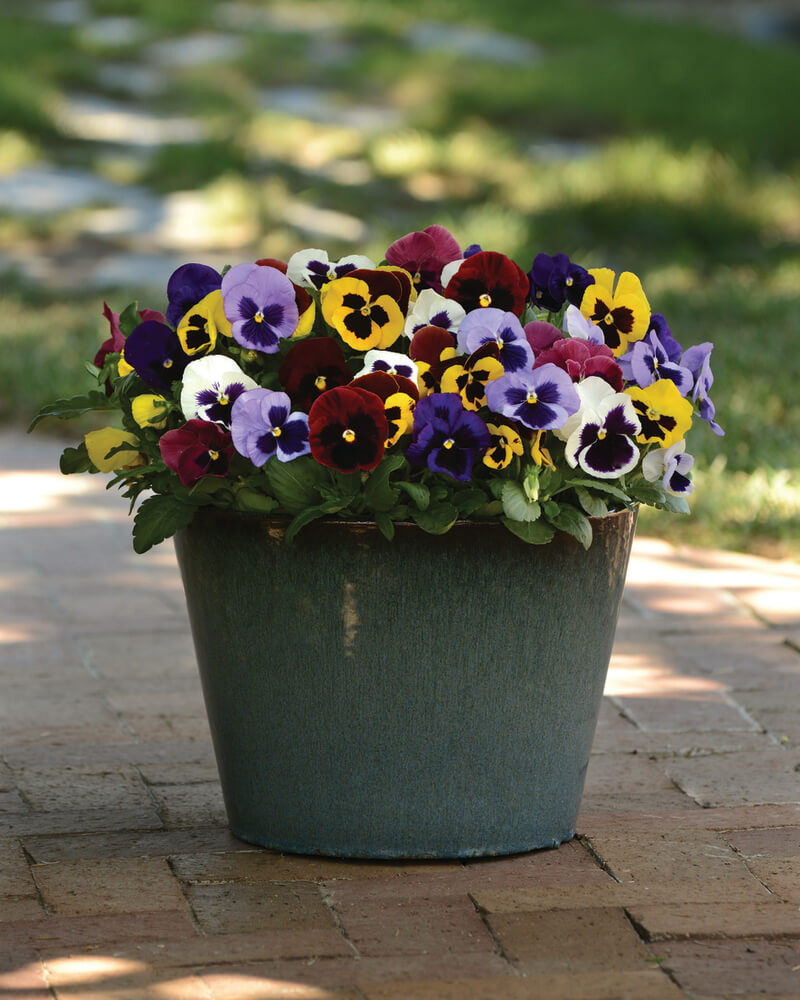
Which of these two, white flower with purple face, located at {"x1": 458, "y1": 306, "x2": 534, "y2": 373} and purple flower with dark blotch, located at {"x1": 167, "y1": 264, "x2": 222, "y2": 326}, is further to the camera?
purple flower with dark blotch, located at {"x1": 167, "y1": 264, "x2": 222, "y2": 326}

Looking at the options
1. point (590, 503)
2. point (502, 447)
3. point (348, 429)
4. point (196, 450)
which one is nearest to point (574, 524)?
point (590, 503)

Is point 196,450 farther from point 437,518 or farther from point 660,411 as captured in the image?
point 660,411

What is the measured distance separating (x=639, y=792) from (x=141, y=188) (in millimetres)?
9120

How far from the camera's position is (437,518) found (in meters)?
2.17

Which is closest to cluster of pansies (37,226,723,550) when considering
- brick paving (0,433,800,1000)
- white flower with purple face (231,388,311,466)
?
white flower with purple face (231,388,311,466)

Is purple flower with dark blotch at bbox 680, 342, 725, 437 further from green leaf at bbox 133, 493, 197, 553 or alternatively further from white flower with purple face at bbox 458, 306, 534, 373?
green leaf at bbox 133, 493, 197, 553

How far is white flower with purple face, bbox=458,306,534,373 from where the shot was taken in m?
2.26

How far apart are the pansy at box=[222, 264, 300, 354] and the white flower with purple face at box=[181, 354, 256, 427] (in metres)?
0.05

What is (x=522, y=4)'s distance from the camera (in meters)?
18.0

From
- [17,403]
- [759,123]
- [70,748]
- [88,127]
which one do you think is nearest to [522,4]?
[759,123]

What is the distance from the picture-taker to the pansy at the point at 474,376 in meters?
2.23

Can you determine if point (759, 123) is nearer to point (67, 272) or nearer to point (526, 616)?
point (67, 272)

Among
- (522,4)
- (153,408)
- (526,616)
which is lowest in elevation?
(526,616)

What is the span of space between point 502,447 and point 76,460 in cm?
75
